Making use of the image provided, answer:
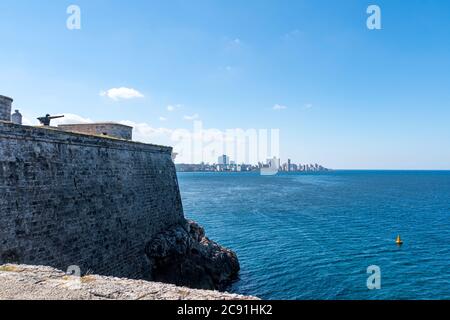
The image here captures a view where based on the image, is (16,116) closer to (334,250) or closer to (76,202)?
(76,202)

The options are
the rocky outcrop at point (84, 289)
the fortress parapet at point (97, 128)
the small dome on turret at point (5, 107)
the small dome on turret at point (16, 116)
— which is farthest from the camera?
the fortress parapet at point (97, 128)

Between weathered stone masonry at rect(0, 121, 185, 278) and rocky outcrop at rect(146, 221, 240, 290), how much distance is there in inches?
28.2

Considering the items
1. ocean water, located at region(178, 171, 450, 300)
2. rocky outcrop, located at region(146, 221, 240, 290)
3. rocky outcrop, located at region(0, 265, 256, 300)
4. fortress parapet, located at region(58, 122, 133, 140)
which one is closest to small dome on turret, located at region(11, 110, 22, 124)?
fortress parapet, located at region(58, 122, 133, 140)

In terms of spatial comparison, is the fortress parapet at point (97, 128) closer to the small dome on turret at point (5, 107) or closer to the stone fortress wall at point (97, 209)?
the stone fortress wall at point (97, 209)

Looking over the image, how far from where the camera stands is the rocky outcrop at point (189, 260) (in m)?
19.3

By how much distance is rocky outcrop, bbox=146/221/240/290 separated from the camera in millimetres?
19328

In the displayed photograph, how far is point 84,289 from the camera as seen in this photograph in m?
5.05

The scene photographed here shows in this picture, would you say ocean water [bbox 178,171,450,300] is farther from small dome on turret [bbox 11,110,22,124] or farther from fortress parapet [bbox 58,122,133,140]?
small dome on turret [bbox 11,110,22,124]

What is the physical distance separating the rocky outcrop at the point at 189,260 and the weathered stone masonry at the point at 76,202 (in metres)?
0.72

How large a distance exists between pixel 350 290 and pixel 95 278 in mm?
18788

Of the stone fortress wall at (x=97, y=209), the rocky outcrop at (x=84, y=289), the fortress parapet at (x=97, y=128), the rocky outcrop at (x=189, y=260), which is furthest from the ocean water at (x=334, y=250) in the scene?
A: the rocky outcrop at (x=84, y=289)

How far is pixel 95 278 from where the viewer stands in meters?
5.71
